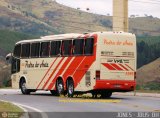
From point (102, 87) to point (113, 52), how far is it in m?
1.83

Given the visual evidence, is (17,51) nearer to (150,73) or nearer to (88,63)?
(88,63)

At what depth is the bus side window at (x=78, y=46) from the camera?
31.6 meters

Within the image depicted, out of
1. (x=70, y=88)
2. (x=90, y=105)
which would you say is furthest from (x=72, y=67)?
(x=90, y=105)

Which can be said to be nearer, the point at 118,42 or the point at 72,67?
the point at 118,42

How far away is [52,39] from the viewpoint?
3462 cm

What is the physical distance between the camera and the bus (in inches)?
1206

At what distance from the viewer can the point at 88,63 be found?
3094 centimetres

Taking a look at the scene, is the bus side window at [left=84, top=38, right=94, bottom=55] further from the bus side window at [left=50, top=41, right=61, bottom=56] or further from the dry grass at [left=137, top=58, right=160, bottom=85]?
the dry grass at [left=137, top=58, right=160, bottom=85]

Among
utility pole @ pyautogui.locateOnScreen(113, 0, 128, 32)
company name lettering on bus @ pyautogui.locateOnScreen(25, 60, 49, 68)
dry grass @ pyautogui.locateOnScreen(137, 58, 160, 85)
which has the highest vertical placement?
utility pole @ pyautogui.locateOnScreen(113, 0, 128, 32)

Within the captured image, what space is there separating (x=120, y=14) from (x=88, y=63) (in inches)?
2363

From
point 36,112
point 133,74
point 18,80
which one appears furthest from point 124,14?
point 36,112

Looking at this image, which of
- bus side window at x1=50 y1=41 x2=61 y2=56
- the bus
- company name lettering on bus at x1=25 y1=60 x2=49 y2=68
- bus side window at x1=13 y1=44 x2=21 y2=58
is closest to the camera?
the bus

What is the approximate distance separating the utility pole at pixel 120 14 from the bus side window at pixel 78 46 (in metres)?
54.1

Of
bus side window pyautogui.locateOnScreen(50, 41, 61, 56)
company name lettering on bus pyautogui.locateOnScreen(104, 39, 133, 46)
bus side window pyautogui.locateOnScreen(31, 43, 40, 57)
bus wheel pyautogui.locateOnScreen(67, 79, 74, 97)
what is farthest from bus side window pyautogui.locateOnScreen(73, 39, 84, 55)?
bus side window pyautogui.locateOnScreen(31, 43, 40, 57)
